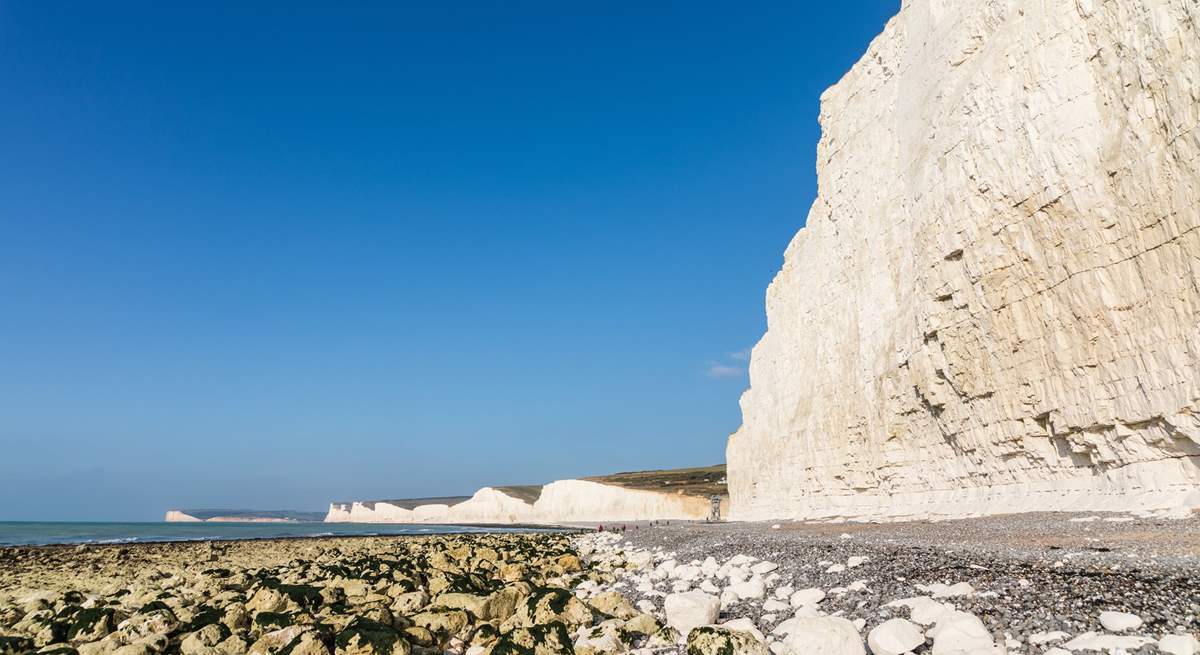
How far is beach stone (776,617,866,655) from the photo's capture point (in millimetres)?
6977

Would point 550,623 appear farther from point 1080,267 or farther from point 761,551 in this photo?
point 1080,267

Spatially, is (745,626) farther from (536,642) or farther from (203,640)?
(203,640)

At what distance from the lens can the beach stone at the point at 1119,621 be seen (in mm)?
5992

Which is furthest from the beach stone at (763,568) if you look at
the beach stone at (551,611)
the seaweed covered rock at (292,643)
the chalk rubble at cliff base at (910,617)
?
the seaweed covered rock at (292,643)

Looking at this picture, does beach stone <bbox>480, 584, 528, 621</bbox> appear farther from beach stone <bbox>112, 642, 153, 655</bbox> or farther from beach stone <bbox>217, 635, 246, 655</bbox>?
beach stone <bbox>112, 642, 153, 655</bbox>

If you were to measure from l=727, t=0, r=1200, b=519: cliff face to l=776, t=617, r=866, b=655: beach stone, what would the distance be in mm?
13701

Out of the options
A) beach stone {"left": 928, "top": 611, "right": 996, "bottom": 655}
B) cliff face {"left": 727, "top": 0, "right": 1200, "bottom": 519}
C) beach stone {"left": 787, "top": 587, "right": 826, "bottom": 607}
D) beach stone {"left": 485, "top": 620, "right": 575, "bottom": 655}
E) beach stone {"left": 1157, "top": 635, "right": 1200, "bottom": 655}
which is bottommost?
beach stone {"left": 485, "top": 620, "right": 575, "bottom": 655}

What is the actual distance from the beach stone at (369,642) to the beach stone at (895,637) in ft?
18.3

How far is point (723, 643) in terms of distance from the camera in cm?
743

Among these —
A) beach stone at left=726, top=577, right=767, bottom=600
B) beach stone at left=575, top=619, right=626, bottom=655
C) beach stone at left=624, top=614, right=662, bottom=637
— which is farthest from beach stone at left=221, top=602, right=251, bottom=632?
beach stone at left=726, top=577, right=767, bottom=600

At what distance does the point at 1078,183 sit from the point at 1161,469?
27.5 ft

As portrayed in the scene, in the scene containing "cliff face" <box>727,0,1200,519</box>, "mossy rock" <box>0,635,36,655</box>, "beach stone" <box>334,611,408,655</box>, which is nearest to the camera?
"beach stone" <box>334,611,408,655</box>

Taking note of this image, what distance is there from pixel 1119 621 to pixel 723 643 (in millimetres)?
3677

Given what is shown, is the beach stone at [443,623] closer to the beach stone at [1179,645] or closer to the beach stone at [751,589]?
the beach stone at [751,589]
